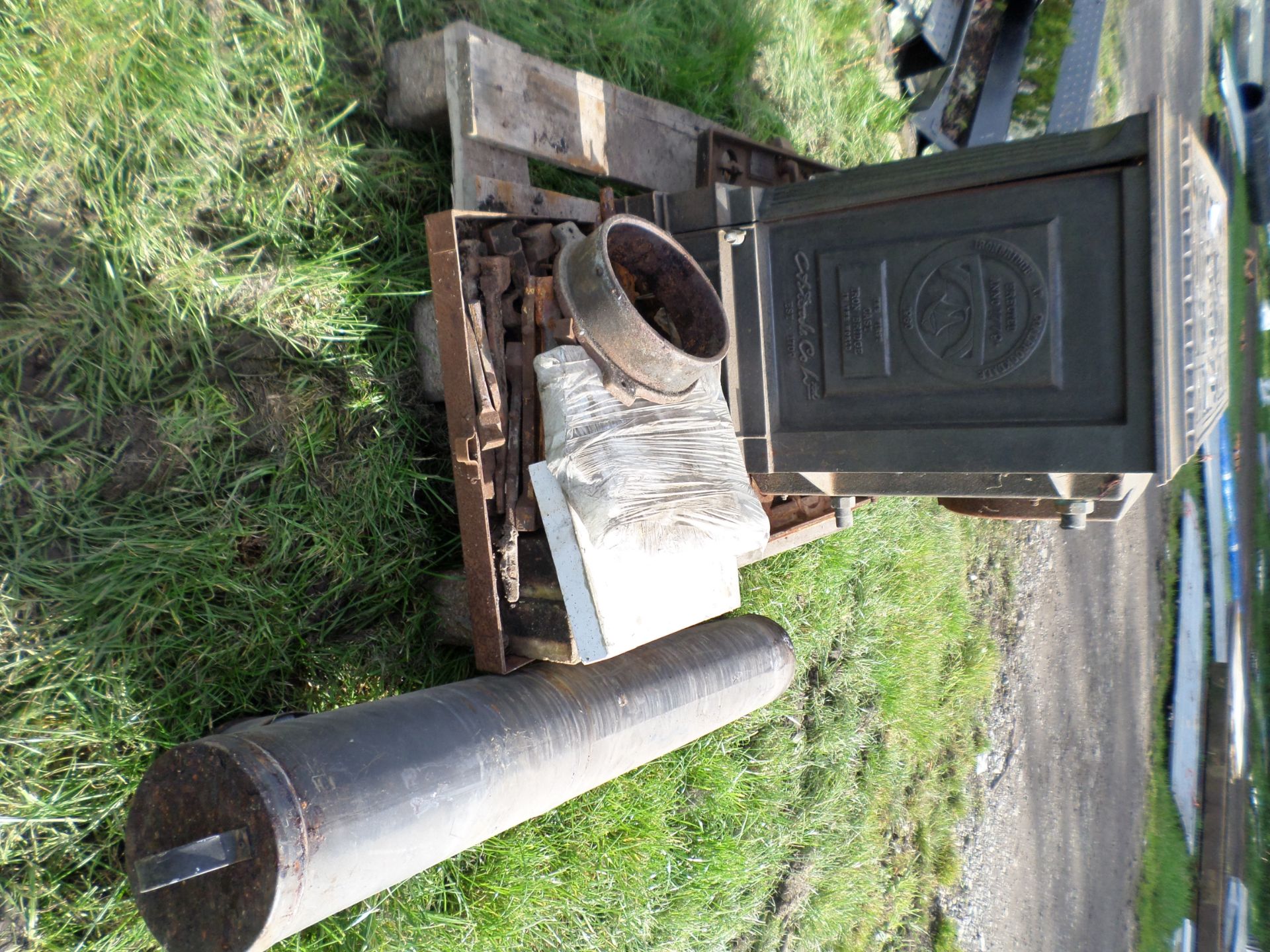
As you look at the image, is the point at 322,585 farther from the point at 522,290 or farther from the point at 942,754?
the point at 942,754

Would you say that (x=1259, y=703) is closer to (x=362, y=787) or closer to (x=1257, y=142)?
(x=1257, y=142)

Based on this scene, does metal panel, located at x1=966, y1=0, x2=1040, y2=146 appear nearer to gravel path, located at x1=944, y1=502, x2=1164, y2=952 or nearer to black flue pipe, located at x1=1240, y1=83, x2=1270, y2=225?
gravel path, located at x1=944, y1=502, x2=1164, y2=952

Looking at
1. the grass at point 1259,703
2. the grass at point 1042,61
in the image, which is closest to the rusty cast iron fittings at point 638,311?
the grass at point 1042,61

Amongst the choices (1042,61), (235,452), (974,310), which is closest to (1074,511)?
(974,310)

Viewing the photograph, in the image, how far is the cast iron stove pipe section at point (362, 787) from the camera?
5.05 ft

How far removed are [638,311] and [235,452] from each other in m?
1.19

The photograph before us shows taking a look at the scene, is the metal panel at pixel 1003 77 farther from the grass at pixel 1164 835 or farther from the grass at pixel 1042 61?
the grass at pixel 1164 835

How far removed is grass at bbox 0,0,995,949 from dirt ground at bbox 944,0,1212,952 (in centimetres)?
242

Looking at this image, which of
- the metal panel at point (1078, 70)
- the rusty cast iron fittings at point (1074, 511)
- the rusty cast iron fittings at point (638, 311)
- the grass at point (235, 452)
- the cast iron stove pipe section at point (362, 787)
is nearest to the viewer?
the cast iron stove pipe section at point (362, 787)

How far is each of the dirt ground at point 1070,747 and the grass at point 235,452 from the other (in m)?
2.42

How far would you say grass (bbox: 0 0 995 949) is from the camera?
1.99 metres

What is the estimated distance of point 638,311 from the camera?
2.30 m

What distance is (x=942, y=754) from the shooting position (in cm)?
495

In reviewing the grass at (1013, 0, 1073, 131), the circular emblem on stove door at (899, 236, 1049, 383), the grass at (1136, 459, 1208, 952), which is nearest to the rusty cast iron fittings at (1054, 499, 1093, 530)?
the circular emblem on stove door at (899, 236, 1049, 383)
